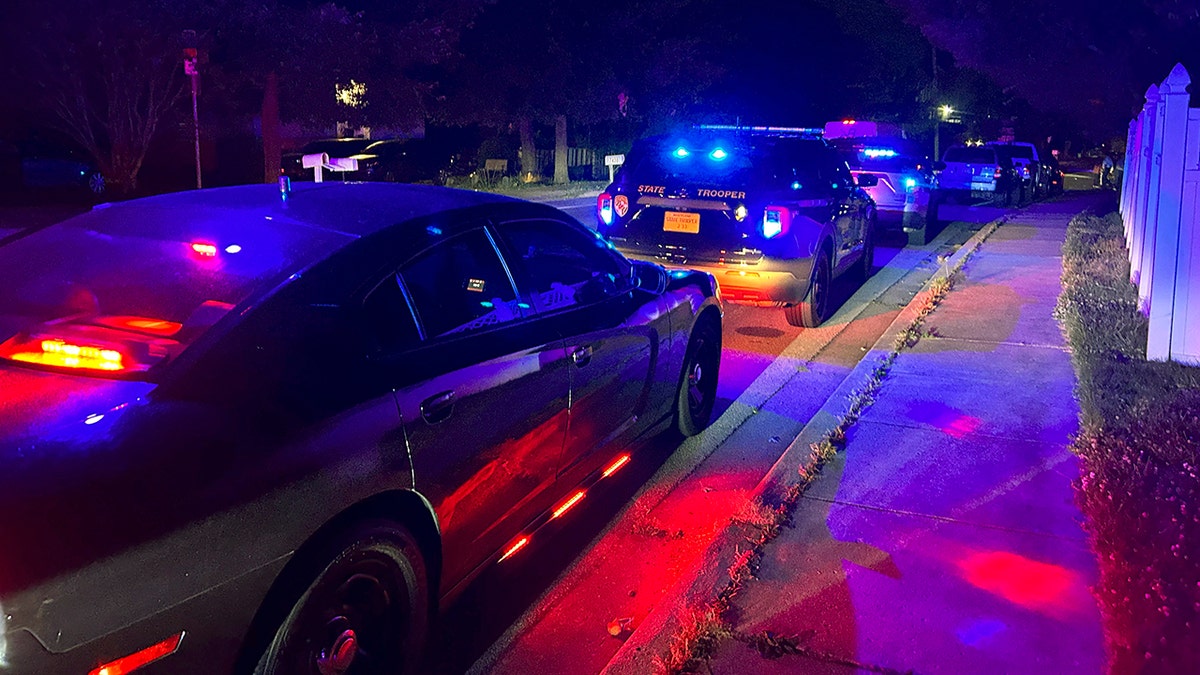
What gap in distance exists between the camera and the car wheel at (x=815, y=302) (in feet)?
29.3

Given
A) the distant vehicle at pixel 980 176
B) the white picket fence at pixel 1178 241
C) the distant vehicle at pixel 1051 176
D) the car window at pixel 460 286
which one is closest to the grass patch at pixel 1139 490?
the white picket fence at pixel 1178 241

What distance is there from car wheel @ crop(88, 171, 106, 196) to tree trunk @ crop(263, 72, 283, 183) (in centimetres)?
366

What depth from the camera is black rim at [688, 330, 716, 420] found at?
19.3 ft

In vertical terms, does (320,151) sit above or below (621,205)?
above

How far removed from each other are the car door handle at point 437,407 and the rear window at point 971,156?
79.1ft

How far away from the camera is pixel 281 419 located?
272 centimetres

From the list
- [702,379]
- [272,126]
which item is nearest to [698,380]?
[702,379]

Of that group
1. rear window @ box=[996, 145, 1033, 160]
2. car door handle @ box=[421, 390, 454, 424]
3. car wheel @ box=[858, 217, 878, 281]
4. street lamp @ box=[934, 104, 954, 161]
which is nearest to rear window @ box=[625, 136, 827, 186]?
car wheel @ box=[858, 217, 878, 281]

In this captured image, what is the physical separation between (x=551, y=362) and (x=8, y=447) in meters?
1.98

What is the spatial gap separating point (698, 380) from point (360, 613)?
131 inches

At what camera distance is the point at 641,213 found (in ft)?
27.8

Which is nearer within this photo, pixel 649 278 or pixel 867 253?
pixel 649 278

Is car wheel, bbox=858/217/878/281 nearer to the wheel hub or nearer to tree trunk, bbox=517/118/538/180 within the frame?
the wheel hub

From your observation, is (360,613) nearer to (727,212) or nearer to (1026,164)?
(727,212)
